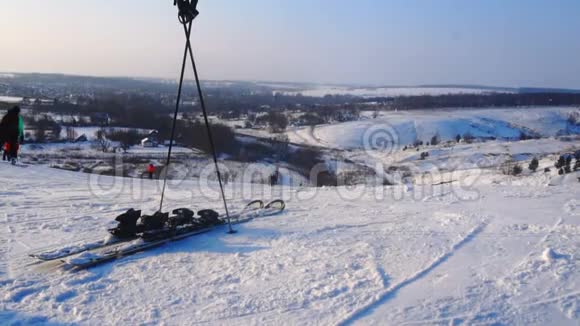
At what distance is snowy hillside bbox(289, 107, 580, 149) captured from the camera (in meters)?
71.6

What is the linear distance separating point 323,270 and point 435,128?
77982mm

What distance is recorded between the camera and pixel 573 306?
4.33 meters

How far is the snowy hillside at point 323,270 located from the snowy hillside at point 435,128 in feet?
190

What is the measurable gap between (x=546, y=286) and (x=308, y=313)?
9.17 ft

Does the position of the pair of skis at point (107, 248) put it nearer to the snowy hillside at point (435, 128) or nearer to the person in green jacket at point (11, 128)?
the person in green jacket at point (11, 128)

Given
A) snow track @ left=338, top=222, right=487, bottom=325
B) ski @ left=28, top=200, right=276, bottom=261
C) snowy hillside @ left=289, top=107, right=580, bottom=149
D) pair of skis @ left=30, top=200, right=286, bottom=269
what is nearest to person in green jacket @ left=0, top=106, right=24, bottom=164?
ski @ left=28, top=200, right=276, bottom=261

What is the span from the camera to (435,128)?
257ft

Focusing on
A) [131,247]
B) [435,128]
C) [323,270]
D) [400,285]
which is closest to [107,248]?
[131,247]

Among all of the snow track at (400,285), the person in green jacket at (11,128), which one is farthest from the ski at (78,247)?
the snow track at (400,285)

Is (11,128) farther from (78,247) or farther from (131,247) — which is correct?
(131,247)

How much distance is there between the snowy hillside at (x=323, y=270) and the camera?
4.24 meters

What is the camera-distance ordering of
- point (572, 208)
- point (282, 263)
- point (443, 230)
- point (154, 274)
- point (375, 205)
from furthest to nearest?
point (375, 205) < point (572, 208) < point (443, 230) < point (282, 263) < point (154, 274)

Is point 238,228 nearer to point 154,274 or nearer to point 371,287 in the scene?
point 154,274

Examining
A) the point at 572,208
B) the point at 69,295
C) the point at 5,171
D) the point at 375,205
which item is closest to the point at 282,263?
the point at 69,295
